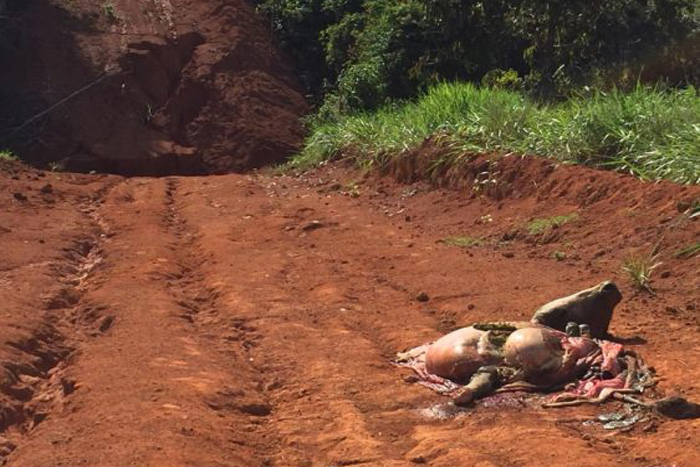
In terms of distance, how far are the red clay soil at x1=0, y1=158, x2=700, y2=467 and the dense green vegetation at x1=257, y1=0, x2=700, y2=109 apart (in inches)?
144

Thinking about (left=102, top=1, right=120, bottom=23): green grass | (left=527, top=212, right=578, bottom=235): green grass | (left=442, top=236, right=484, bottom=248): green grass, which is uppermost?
(left=102, top=1, right=120, bottom=23): green grass

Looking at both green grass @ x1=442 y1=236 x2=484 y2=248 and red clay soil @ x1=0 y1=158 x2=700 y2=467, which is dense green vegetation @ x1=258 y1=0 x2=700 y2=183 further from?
green grass @ x1=442 y1=236 x2=484 y2=248

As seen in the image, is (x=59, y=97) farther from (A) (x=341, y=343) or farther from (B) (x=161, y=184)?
(A) (x=341, y=343)

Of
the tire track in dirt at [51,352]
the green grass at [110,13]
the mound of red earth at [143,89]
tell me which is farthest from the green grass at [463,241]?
the green grass at [110,13]

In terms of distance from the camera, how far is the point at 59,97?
20062mm

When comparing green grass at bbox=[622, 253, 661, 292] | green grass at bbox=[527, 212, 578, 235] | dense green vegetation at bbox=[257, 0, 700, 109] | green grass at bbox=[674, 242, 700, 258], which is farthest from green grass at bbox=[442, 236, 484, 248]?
dense green vegetation at bbox=[257, 0, 700, 109]

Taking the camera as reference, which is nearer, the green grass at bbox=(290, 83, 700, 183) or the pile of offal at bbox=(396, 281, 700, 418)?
the pile of offal at bbox=(396, 281, 700, 418)

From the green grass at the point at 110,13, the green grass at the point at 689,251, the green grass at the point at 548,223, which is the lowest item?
the green grass at the point at 548,223

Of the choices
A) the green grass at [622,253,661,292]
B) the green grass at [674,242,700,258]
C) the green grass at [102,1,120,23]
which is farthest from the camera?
the green grass at [102,1,120,23]

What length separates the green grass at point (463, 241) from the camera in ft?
33.5

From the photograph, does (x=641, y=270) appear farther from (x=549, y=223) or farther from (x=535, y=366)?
(x=549, y=223)

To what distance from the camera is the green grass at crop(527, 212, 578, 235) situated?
10023mm

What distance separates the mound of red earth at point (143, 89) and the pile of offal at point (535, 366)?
45.1 feet

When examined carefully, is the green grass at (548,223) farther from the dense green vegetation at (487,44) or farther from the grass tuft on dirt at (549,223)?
the dense green vegetation at (487,44)
